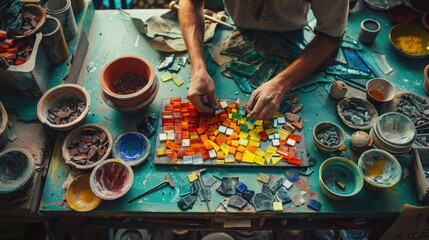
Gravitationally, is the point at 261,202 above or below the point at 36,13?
below

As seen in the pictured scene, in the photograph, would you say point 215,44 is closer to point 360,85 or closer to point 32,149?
point 360,85

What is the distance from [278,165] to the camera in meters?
2.20

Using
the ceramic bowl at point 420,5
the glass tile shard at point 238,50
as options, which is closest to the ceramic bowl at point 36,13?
the glass tile shard at point 238,50

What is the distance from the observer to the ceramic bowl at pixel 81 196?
2.05 m

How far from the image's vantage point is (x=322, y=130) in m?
2.31

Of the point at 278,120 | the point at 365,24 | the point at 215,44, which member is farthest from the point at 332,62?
the point at 215,44

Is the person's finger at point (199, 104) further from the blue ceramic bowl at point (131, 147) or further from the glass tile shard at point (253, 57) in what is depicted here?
the glass tile shard at point (253, 57)

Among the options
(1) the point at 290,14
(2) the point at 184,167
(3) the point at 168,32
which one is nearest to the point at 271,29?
(1) the point at 290,14

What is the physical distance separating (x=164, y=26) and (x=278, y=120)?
3.55 ft

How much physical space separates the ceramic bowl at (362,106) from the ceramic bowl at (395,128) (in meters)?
0.09

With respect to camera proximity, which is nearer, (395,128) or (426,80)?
(395,128)

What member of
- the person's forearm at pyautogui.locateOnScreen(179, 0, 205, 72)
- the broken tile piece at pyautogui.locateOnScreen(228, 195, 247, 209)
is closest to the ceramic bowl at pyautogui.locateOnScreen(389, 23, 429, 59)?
the person's forearm at pyautogui.locateOnScreen(179, 0, 205, 72)

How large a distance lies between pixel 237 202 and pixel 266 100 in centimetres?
60

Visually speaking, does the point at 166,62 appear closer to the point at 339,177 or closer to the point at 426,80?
the point at 339,177
